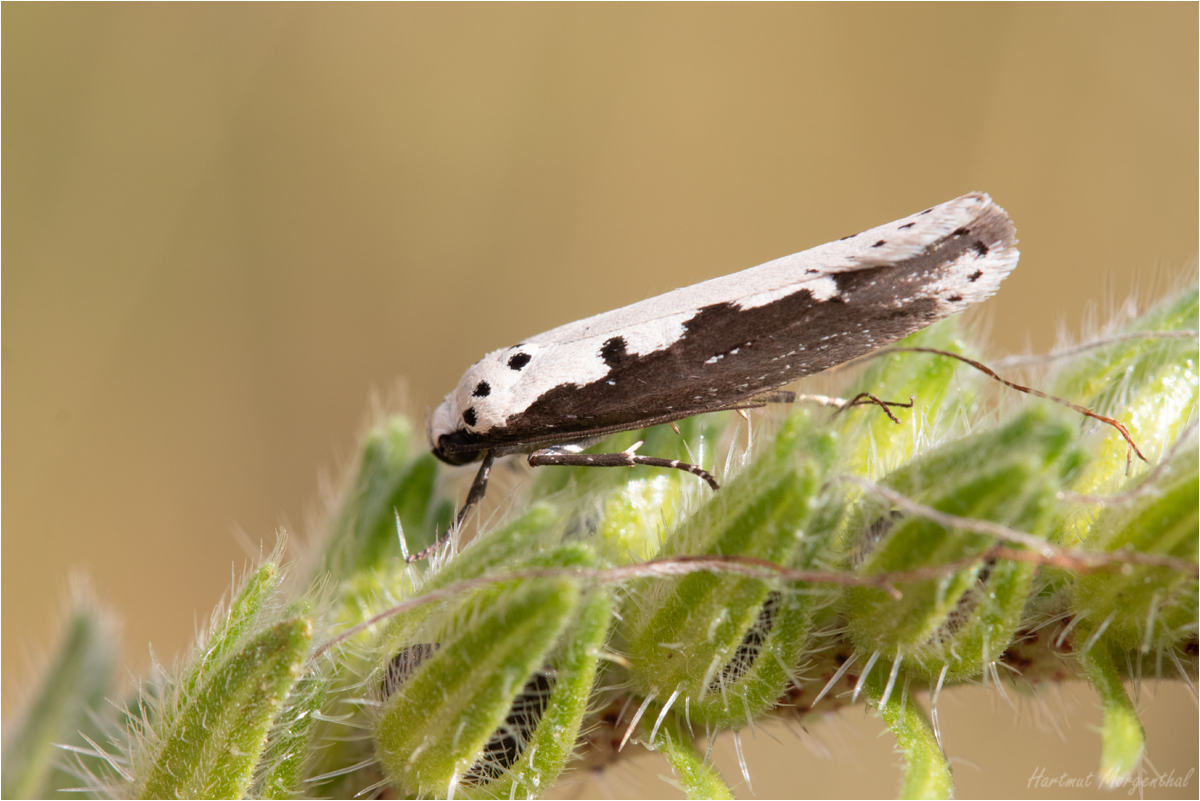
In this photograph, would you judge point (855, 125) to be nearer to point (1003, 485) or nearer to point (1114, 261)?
point (1114, 261)

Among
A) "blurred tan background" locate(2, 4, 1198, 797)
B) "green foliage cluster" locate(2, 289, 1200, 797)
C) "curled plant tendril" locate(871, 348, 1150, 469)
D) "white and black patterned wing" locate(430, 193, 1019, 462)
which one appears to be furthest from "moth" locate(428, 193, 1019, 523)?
"blurred tan background" locate(2, 4, 1198, 797)

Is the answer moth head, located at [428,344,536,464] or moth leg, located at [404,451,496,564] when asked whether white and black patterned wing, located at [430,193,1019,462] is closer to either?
moth head, located at [428,344,536,464]

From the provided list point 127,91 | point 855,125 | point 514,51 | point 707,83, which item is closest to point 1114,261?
point 855,125

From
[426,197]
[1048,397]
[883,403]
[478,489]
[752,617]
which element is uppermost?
[426,197]

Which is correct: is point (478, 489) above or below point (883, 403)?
below

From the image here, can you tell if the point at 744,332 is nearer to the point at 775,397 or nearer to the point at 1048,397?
the point at 775,397

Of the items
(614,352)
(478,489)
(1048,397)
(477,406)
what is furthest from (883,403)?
(477,406)
